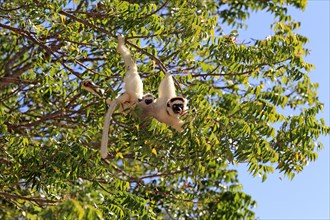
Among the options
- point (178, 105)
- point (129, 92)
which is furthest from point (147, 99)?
point (178, 105)

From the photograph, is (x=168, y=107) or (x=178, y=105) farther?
(x=168, y=107)

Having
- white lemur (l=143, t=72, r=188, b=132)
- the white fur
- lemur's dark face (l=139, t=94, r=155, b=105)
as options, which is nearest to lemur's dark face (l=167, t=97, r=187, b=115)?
white lemur (l=143, t=72, r=188, b=132)

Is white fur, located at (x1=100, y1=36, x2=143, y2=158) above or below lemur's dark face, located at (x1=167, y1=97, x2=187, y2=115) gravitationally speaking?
above

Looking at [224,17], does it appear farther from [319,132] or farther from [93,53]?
[319,132]

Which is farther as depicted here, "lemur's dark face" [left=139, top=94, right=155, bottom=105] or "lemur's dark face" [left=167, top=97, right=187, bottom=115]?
"lemur's dark face" [left=139, top=94, right=155, bottom=105]

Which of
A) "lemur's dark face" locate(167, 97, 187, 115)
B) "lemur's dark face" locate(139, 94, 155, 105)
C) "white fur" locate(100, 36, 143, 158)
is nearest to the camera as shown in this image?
"lemur's dark face" locate(167, 97, 187, 115)

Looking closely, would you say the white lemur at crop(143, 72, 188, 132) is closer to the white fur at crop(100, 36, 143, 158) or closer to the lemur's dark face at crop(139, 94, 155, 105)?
the lemur's dark face at crop(139, 94, 155, 105)

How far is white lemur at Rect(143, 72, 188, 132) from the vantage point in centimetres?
701

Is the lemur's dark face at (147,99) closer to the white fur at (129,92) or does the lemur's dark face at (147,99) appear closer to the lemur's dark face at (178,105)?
the white fur at (129,92)

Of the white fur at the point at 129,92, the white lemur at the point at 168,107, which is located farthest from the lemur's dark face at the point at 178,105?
the white fur at the point at 129,92

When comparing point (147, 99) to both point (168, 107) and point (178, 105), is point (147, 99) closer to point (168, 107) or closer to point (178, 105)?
point (168, 107)

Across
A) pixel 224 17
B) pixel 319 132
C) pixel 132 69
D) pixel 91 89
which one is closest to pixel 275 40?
pixel 319 132

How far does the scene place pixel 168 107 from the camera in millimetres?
7109

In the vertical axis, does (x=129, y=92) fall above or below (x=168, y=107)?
above
